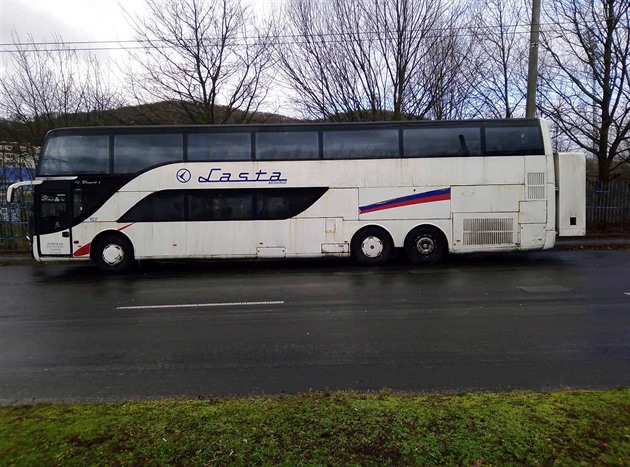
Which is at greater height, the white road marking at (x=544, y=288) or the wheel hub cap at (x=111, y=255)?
the wheel hub cap at (x=111, y=255)

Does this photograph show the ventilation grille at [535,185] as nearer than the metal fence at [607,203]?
Yes

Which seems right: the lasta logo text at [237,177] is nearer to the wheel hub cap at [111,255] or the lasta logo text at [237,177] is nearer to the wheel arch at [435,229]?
the wheel hub cap at [111,255]

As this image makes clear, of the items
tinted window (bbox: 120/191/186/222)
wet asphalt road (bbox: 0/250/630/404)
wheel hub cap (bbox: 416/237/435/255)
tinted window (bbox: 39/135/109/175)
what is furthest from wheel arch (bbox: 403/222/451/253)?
tinted window (bbox: 39/135/109/175)

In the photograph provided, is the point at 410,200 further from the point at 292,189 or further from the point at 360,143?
the point at 292,189

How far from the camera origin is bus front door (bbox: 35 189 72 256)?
11.1 metres

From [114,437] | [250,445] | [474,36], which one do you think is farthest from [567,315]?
[474,36]

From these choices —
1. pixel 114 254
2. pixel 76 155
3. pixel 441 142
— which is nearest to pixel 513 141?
pixel 441 142

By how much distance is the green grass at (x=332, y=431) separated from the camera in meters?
2.56

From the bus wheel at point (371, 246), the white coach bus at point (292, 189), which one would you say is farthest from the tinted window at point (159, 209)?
the bus wheel at point (371, 246)

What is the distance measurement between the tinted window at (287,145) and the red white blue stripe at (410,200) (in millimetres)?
1963

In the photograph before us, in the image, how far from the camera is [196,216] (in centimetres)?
1138

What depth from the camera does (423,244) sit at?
11633 millimetres

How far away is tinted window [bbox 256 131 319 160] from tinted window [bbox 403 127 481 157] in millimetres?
2457

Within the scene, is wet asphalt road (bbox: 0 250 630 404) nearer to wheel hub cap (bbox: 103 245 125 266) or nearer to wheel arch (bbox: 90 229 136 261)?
wheel hub cap (bbox: 103 245 125 266)
